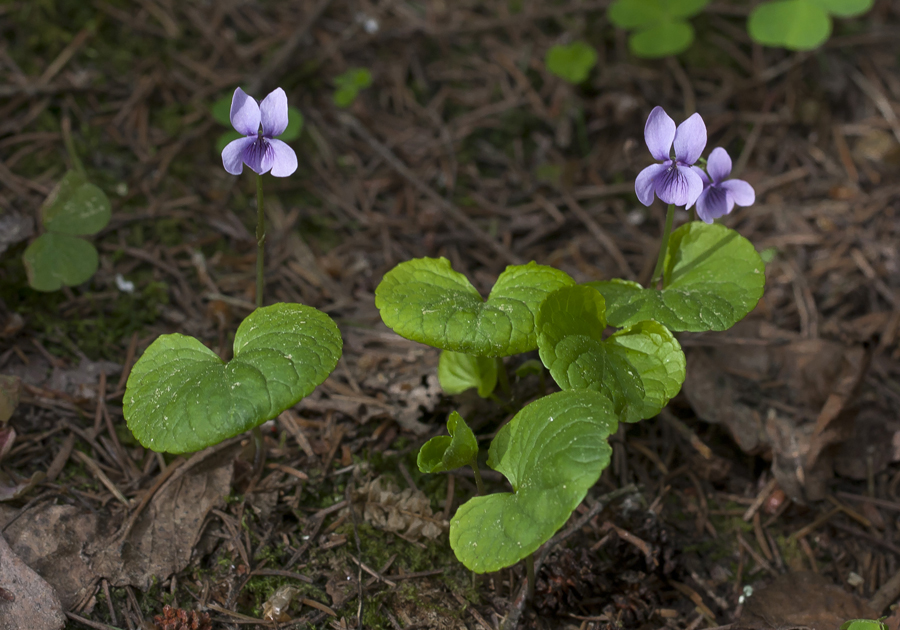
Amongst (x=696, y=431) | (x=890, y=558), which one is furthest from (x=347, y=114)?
(x=890, y=558)

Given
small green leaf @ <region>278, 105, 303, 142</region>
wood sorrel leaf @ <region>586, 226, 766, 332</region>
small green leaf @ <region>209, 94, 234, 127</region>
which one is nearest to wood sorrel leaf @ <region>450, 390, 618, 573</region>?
wood sorrel leaf @ <region>586, 226, 766, 332</region>

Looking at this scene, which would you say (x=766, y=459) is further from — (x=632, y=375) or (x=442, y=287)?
(x=442, y=287)

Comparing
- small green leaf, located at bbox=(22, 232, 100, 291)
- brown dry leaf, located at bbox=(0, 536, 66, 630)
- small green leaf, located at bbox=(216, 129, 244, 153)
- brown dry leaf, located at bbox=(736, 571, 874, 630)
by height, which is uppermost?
small green leaf, located at bbox=(216, 129, 244, 153)

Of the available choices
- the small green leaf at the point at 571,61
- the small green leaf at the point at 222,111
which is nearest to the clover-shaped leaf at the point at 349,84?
the small green leaf at the point at 222,111

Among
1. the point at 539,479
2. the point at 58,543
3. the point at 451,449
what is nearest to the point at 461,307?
the point at 451,449

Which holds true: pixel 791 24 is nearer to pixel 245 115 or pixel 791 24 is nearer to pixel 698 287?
pixel 698 287

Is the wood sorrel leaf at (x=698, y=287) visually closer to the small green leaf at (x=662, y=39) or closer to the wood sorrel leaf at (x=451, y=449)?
the wood sorrel leaf at (x=451, y=449)

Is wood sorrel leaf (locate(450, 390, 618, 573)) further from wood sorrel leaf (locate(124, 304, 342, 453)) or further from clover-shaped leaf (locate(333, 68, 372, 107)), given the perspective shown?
clover-shaped leaf (locate(333, 68, 372, 107))
